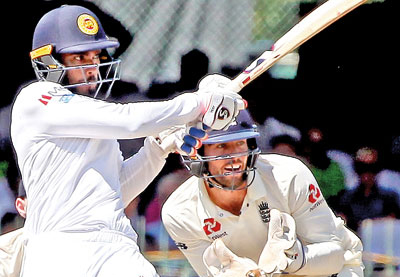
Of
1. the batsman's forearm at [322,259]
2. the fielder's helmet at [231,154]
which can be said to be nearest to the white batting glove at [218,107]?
the fielder's helmet at [231,154]

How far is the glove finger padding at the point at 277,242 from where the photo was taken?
3.54 metres

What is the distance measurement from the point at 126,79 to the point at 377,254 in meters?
1.31

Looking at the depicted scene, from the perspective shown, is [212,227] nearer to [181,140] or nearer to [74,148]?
[181,140]

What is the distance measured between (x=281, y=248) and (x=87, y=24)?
104cm

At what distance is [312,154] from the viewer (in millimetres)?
4465

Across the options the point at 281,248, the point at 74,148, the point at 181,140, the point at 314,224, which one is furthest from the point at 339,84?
the point at 74,148

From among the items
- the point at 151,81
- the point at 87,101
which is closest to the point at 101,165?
the point at 87,101

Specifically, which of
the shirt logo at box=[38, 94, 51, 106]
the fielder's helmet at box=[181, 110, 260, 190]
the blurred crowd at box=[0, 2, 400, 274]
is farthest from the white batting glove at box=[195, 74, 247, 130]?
the blurred crowd at box=[0, 2, 400, 274]

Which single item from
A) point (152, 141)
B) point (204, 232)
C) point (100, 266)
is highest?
point (152, 141)

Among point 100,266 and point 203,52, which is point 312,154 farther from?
point 100,266

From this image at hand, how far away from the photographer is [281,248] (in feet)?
11.6

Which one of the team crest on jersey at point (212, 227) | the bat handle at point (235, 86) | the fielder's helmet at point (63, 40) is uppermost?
the fielder's helmet at point (63, 40)

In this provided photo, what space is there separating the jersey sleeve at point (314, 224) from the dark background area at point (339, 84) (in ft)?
2.30

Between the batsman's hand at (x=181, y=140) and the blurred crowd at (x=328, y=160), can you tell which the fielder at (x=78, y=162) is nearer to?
the batsman's hand at (x=181, y=140)
